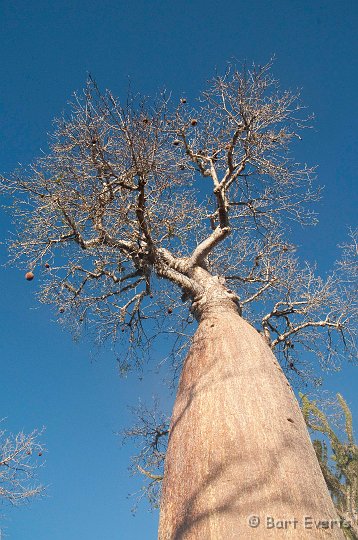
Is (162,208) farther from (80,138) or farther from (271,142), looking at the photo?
(271,142)

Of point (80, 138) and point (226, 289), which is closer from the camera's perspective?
point (226, 289)

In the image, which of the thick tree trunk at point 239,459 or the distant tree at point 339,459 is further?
the distant tree at point 339,459

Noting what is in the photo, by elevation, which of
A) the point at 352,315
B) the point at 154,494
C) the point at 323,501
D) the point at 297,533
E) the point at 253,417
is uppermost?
the point at 352,315

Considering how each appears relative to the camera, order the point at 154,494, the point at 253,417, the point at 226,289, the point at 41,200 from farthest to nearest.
→ the point at 154,494 → the point at 41,200 → the point at 226,289 → the point at 253,417

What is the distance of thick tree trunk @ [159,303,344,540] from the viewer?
1.72 m

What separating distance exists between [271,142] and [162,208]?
4.53 ft

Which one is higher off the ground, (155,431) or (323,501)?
(155,431)

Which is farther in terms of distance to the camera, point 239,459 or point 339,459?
point 339,459

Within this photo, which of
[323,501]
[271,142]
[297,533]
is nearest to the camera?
[297,533]

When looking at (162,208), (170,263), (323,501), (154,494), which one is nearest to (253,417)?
(323,501)

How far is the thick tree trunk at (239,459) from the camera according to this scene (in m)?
1.72

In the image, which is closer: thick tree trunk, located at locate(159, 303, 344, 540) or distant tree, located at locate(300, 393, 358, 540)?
thick tree trunk, located at locate(159, 303, 344, 540)

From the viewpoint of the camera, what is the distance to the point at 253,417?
7.02 ft

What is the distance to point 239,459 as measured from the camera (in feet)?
6.34
